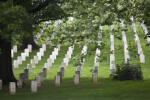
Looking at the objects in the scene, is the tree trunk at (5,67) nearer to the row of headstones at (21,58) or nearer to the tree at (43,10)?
the tree at (43,10)

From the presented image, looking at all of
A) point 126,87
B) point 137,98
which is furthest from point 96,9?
point 126,87

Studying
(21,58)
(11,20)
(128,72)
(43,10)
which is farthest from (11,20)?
(21,58)

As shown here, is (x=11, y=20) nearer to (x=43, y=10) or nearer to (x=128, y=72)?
(x=43, y=10)

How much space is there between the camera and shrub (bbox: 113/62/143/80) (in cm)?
2595

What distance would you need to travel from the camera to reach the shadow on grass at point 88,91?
69.5ft

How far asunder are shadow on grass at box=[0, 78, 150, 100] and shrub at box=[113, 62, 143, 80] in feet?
1.71

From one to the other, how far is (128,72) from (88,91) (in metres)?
3.90

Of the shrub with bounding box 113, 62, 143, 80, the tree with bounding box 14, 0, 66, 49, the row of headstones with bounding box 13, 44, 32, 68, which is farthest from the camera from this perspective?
the row of headstones with bounding box 13, 44, 32, 68

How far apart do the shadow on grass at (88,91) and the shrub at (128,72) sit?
1.71 ft

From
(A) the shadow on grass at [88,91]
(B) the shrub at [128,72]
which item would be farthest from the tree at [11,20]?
(B) the shrub at [128,72]

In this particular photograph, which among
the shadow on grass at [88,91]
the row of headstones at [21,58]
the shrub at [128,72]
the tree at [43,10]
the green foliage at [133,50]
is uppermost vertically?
the tree at [43,10]

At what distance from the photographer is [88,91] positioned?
22.9 m

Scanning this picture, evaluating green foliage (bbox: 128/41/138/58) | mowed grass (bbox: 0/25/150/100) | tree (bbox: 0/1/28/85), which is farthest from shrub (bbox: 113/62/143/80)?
tree (bbox: 0/1/28/85)

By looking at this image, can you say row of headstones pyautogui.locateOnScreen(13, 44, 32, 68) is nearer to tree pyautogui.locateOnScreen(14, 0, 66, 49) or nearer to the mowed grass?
the mowed grass
